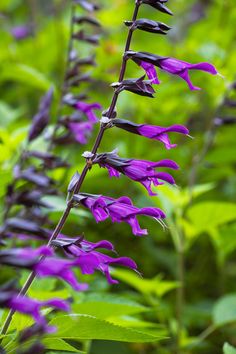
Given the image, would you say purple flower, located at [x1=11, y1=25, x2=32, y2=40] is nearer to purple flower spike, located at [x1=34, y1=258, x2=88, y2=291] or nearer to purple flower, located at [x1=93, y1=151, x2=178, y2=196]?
purple flower, located at [x1=93, y1=151, x2=178, y2=196]

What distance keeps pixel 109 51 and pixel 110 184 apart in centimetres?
83

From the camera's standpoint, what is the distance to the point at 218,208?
6.51 feet

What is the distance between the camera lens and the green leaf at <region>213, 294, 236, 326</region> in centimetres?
201

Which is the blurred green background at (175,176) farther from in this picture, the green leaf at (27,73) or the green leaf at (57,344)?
the green leaf at (57,344)

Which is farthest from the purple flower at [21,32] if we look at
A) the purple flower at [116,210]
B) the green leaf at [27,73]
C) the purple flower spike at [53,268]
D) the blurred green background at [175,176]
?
the purple flower spike at [53,268]

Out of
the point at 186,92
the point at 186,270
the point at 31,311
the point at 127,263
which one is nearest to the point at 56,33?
the point at 186,92

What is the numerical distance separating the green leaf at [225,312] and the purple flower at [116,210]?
103 centimetres

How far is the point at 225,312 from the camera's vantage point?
2043mm

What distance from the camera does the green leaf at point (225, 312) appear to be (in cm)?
201

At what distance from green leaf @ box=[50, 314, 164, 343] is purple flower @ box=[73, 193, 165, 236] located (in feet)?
0.58

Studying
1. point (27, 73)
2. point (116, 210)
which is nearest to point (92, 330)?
point (116, 210)

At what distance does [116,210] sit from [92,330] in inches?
8.6

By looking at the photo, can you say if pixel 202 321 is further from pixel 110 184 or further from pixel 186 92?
pixel 186 92

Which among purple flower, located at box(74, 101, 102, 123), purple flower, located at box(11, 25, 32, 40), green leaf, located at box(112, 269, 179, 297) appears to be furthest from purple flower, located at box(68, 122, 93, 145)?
purple flower, located at box(11, 25, 32, 40)
